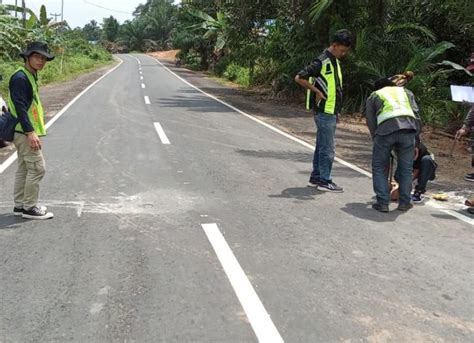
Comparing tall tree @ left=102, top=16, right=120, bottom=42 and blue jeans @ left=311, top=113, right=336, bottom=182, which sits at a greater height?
tall tree @ left=102, top=16, right=120, bottom=42

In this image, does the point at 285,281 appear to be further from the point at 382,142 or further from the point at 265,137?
the point at 265,137

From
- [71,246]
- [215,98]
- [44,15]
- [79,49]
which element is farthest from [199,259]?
[79,49]

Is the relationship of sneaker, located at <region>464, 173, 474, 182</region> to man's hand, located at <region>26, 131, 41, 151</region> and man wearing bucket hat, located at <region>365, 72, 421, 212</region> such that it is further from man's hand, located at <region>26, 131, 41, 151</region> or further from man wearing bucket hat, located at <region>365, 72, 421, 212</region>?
man's hand, located at <region>26, 131, 41, 151</region>

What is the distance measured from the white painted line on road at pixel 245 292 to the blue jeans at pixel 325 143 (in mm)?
2254

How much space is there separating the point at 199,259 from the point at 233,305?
867 millimetres

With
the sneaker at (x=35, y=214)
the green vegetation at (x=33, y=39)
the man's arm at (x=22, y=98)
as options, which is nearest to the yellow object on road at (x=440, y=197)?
the sneaker at (x=35, y=214)

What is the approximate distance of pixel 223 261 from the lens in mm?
4449

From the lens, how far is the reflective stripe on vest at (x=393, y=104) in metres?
6.07

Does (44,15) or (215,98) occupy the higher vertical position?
(44,15)

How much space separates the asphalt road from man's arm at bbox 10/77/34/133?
1013 millimetres

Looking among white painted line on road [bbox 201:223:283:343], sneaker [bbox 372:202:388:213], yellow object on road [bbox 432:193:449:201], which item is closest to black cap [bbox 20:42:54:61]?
white painted line on road [bbox 201:223:283:343]

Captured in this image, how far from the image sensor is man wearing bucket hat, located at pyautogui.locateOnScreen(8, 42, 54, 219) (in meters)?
5.09

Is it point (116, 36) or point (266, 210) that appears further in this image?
point (116, 36)

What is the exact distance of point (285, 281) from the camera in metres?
4.11
